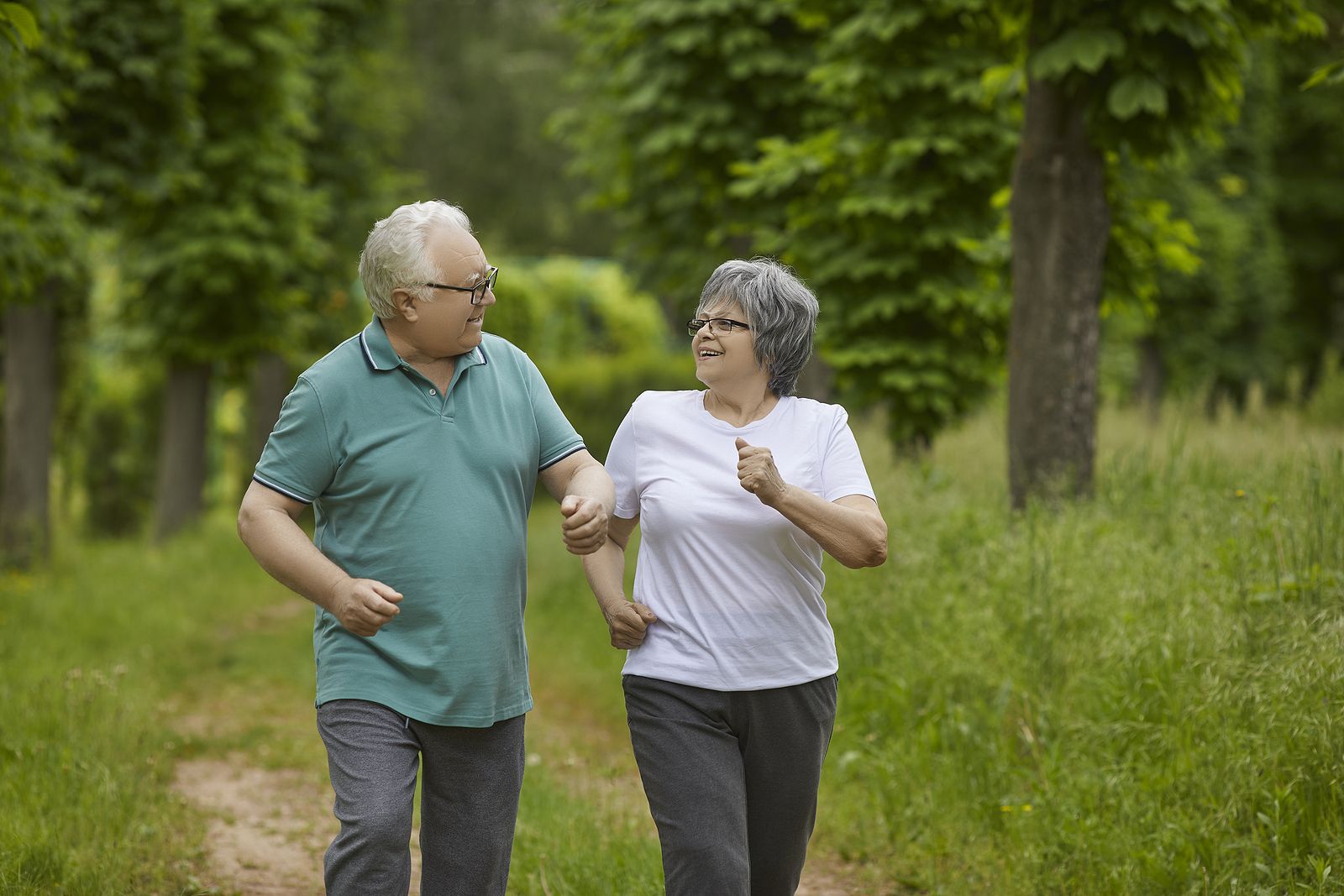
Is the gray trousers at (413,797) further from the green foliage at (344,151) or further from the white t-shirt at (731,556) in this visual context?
the green foliage at (344,151)

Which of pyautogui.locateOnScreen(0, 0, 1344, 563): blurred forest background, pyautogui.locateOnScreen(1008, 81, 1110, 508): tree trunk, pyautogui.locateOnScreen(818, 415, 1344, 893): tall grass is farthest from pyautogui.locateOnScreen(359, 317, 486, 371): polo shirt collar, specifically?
pyautogui.locateOnScreen(1008, 81, 1110, 508): tree trunk

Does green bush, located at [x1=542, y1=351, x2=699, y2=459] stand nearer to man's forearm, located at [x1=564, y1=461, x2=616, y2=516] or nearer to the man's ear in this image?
man's forearm, located at [x1=564, y1=461, x2=616, y2=516]

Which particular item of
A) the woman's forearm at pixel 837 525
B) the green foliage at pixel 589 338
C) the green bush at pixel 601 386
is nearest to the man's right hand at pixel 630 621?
the woman's forearm at pixel 837 525

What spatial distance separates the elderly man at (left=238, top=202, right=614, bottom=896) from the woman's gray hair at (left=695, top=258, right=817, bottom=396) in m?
0.53

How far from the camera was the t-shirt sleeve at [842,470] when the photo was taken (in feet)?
11.1

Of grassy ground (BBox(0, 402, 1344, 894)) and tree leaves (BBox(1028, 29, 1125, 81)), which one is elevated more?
tree leaves (BBox(1028, 29, 1125, 81))

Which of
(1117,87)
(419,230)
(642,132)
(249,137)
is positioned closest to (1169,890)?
(419,230)

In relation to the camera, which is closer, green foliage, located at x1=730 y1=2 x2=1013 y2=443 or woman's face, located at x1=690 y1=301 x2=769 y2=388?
woman's face, located at x1=690 y1=301 x2=769 y2=388

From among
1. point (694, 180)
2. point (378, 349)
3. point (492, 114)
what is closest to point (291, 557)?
point (378, 349)

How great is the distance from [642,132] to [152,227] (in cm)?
565

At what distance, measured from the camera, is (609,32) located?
12.3 meters

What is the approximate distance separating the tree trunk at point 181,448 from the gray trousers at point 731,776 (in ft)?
42.6

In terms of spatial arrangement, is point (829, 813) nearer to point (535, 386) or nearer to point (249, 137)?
point (535, 386)

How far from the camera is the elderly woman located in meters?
3.29
